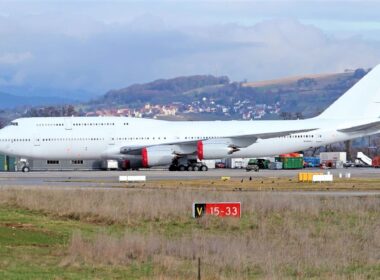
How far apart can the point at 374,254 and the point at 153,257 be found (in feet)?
19.5

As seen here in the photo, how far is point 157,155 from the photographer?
75.3 m

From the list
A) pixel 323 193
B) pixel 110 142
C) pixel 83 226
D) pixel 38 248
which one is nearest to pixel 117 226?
pixel 83 226

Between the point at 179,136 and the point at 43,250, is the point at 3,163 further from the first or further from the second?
the point at 43,250

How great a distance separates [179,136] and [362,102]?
17303 mm

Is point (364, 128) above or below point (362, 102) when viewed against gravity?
below

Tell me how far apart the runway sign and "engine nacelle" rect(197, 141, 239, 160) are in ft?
139

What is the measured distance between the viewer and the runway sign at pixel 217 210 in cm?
3274

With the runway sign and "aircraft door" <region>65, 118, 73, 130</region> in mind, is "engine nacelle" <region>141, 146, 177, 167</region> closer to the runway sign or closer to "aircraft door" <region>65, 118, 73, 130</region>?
"aircraft door" <region>65, 118, 73, 130</region>

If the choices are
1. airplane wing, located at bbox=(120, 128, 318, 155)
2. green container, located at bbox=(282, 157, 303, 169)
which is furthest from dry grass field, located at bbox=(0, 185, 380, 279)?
green container, located at bbox=(282, 157, 303, 169)

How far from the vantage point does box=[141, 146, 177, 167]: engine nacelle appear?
75188 mm

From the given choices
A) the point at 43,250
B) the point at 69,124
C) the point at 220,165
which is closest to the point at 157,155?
the point at 69,124

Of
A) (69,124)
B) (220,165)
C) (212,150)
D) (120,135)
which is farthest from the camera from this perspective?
(220,165)

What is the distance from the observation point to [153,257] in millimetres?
22812

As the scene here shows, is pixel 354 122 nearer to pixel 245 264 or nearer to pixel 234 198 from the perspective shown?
pixel 234 198
